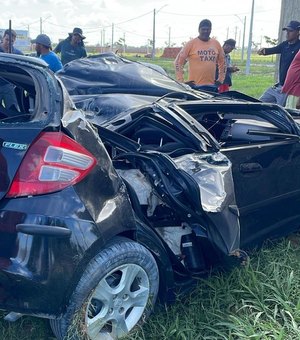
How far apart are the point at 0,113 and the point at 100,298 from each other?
1378 millimetres

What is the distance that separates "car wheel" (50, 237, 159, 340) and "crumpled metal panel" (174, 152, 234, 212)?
0.45 m

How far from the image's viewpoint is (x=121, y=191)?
2.33 m

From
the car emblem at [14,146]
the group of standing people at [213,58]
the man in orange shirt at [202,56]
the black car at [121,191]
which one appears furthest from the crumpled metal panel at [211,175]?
the man in orange shirt at [202,56]

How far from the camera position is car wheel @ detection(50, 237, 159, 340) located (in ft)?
7.00

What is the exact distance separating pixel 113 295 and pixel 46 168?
2.33 feet

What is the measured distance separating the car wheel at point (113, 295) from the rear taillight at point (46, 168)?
0.39 metres

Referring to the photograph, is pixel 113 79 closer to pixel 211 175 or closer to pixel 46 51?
pixel 211 175

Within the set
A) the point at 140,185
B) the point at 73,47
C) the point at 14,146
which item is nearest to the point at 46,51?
the point at 73,47

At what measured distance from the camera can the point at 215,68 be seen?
7.20 meters

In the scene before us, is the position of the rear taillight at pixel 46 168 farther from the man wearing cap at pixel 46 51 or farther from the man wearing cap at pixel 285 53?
the man wearing cap at pixel 285 53

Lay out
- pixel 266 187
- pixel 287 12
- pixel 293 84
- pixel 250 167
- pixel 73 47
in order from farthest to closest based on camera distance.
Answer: pixel 73 47
pixel 287 12
pixel 293 84
pixel 266 187
pixel 250 167

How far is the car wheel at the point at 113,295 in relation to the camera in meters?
2.13

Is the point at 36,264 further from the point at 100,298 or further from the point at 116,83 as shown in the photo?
the point at 116,83

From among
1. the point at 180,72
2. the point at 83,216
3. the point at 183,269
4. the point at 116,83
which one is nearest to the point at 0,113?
the point at 116,83
